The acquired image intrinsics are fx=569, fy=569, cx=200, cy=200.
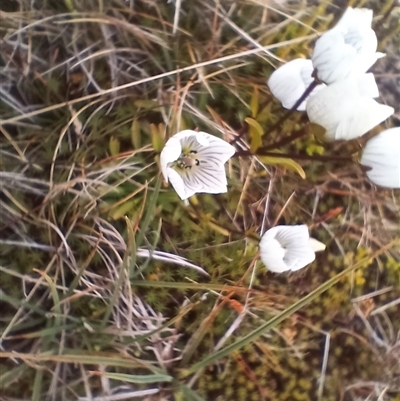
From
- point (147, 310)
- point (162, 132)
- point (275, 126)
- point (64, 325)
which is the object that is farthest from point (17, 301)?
point (275, 126)

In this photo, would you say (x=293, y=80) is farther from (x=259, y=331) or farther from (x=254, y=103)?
(x=259, y=331)

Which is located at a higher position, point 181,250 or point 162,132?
point 162,132

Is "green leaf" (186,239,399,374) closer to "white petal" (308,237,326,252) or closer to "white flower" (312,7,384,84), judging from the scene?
"white petal" (308,237,326,252)

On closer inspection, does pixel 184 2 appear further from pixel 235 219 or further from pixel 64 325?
pixel 64 325

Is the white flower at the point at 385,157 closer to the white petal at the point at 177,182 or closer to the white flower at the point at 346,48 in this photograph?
the white flower at the point at 346,48

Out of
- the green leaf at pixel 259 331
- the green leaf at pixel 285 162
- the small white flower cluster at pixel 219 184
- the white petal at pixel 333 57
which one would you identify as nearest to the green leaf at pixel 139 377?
the green leaf at pixel 259 331

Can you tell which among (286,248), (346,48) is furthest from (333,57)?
(286,248)

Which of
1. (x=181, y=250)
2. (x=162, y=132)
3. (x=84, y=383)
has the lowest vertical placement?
(x=84, y=383)
